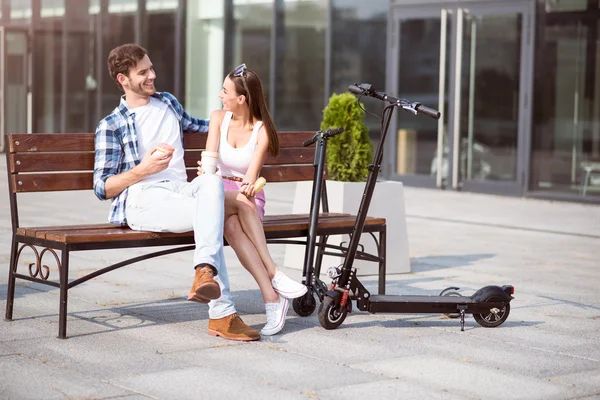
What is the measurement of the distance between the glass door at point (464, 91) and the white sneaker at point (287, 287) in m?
9.05

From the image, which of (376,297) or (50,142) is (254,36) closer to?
(50,142)

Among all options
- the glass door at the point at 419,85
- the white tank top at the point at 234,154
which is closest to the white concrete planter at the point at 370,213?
the white tank top at the point at 234,154

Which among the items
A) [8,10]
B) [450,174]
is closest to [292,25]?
[450,174]

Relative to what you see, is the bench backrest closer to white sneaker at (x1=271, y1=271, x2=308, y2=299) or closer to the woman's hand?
the woman's hand

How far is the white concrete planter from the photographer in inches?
300

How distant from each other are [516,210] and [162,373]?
28.2 feet

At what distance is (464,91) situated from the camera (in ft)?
48.4

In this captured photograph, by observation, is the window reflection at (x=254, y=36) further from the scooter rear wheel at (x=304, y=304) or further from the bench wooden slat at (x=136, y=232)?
the scooter rear wheel at (x=304, y=304)

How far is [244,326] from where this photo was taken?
17.6 ft

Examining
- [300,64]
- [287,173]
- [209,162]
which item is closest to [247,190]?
[209,162]

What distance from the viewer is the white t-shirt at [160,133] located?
19.4 ft

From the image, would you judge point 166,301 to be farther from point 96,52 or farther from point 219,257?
point 96,52

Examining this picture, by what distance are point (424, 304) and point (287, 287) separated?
2.31 ft

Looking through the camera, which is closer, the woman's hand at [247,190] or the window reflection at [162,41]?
the woman's hand at [247,190]
